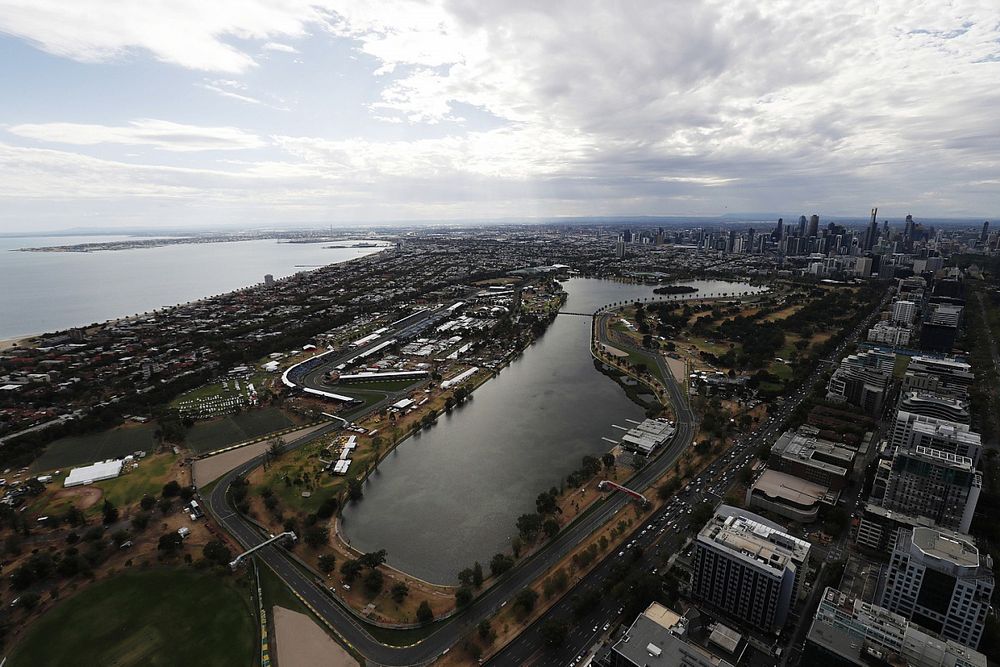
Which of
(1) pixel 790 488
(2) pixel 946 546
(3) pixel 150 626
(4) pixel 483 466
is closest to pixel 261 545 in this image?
(3) pixel 150 626

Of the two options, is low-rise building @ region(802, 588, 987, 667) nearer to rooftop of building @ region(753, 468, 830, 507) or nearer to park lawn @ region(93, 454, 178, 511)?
rooftop of building @ region(753, 468, 830, 507)

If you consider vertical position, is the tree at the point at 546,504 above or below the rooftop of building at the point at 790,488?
below

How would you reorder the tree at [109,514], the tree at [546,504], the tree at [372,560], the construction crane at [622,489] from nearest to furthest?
the tree at [372,560] < the tree at [546,504] < the tree at [109,514] < the construction crane at [622,489]

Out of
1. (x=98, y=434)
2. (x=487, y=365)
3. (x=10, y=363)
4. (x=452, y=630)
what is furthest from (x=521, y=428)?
(x=10, y=363)

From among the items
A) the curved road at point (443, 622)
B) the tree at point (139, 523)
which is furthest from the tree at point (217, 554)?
the tree at point (139, 523)

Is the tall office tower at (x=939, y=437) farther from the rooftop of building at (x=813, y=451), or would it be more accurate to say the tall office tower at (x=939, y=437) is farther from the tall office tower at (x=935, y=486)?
the rooftop of building at (x=813, y=451)

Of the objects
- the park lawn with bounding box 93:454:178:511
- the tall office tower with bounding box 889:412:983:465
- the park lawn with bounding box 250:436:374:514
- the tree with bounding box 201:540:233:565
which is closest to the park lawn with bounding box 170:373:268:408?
the park lawn with bounding box 93:454:178:511

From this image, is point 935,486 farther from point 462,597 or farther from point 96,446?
point 96,446
